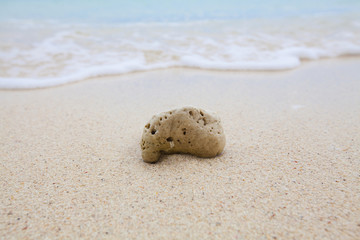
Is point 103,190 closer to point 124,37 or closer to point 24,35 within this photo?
point 124,37

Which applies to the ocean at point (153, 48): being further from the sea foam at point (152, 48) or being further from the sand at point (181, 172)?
the sand at point (181, 172)

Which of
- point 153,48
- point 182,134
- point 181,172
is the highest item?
point 153,48

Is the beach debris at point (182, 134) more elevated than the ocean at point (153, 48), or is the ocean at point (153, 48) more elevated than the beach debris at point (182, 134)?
the ocean at point (153, 48)

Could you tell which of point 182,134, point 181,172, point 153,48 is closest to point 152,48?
point 153,48

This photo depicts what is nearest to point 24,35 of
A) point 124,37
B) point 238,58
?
point 124,37

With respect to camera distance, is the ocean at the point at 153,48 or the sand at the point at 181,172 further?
the ocean at the point at 153,48

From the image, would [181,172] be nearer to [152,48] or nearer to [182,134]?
[182,134]

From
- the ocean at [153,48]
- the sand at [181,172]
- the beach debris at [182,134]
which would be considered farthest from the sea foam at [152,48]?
the beach debris at [182,134]
